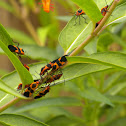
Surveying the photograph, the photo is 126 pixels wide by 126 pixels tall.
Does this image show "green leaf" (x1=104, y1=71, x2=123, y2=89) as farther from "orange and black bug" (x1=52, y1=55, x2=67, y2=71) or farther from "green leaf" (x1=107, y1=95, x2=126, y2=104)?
"orange and black bug" (x1=52, y1=55, x2=67, y2=71)

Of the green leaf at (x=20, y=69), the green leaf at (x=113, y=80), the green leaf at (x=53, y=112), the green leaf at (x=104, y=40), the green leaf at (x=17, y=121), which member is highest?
the green leaf at (x=20, y=69)

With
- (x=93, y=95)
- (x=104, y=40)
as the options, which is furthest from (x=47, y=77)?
(x=104, y=40)

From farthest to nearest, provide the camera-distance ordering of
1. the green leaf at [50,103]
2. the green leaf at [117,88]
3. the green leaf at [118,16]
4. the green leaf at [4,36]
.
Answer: the green leaf at [117,88] → the green leaf at [50,103] → the green leaf at [118,16] → the green leaf at [4,36]

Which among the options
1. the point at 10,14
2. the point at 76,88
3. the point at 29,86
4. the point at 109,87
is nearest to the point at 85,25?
the point at 29,86

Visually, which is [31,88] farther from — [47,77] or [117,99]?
[117,99]

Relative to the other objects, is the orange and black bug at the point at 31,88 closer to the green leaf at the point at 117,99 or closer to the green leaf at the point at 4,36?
the green leaf at the point at 4,36

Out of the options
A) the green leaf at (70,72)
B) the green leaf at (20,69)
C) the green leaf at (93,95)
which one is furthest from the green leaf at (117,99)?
the green leaf at (20,69)

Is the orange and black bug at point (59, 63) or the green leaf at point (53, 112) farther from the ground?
the orange and black bug at point (59, 63)
